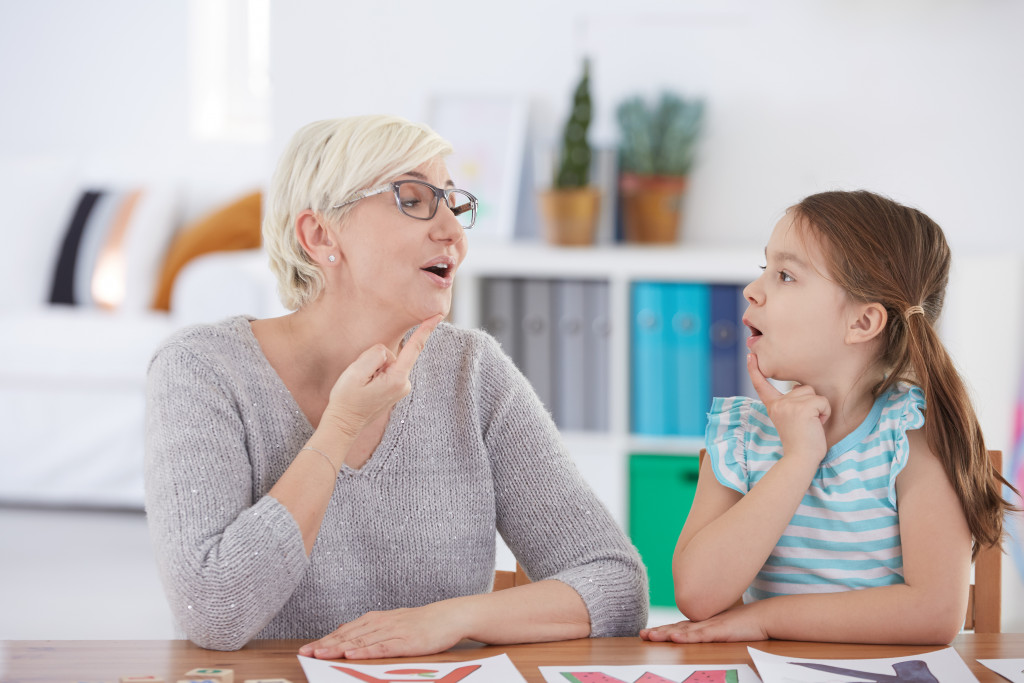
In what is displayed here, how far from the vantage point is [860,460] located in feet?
3.81

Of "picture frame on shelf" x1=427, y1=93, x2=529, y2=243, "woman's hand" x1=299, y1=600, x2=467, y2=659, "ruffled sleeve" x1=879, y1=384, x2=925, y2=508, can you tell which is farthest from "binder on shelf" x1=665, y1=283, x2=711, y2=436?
"woman's hand" x1=299, y1=600, x2=467, y2=659

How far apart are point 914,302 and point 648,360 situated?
148 centimetres

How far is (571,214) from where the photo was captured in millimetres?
2707

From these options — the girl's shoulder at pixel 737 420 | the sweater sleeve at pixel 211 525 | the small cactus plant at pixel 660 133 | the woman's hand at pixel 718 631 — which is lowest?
the woman's hand at pixel 718 631

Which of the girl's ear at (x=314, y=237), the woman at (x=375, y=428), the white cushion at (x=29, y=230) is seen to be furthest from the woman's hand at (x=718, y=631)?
the white cushion at (x=29, y=230)

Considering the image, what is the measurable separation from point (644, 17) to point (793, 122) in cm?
50

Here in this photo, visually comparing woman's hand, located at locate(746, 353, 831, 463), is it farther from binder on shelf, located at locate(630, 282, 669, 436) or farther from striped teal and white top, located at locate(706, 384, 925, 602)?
binder on shelf, located at locate(630, 282, 669, 436)

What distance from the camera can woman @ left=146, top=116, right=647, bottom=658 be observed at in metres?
1.14

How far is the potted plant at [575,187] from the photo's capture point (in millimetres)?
2697

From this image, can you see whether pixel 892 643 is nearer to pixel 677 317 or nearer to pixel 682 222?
pixel 677 317

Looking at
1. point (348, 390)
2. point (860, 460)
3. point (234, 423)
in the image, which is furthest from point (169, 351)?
point (860, 460)

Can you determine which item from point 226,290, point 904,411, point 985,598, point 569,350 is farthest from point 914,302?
point 226,290

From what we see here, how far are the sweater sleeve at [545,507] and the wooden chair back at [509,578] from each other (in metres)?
0.02

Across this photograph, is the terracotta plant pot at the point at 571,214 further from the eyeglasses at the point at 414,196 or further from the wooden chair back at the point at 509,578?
the wooden chair back at the point at 509,578
